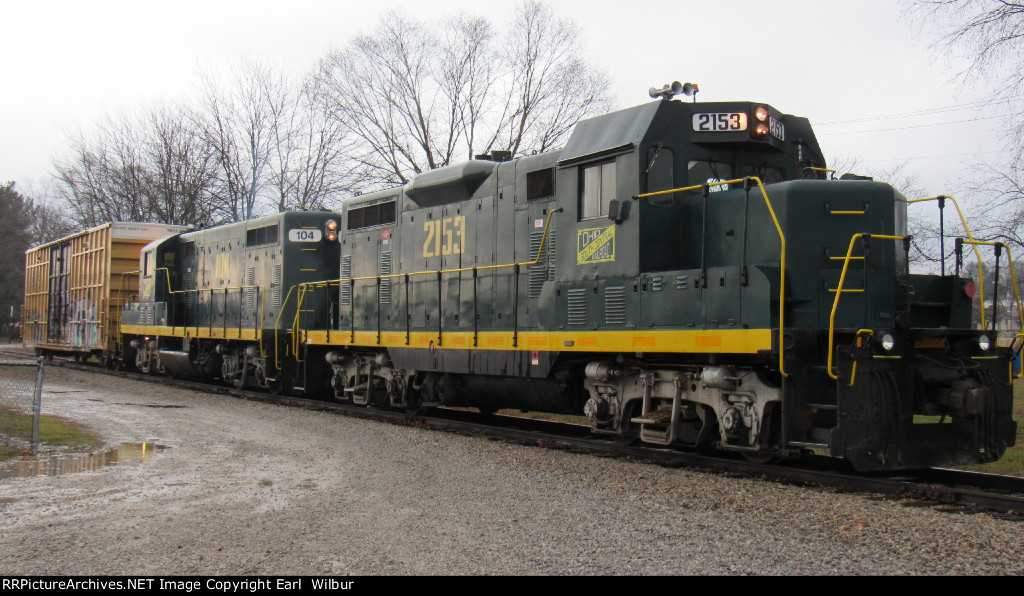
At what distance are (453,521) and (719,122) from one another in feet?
16.3

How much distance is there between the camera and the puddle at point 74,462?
759cm

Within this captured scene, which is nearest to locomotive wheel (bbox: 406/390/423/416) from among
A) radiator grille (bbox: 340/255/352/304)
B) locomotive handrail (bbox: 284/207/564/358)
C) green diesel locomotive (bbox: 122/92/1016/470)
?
Result: green diesel locomotive (bbox: 122/92/1016/470)

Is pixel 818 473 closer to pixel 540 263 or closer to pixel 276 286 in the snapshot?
pixel 540 263

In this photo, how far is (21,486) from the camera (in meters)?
6.93

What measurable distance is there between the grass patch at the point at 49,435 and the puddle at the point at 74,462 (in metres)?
0.35

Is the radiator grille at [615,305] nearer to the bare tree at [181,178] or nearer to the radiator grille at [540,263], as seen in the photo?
the radiator grille at [540,263]

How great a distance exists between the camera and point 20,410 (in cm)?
1077

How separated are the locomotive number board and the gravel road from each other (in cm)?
350

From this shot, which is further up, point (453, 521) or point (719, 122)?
point (719, 122)

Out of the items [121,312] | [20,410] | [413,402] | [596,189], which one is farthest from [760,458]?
[121,312]

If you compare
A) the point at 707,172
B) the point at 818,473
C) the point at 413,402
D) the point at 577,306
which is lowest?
the point at 818,473

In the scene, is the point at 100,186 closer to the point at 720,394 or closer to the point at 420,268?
the point at 420,268

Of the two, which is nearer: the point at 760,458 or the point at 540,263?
the point at 760,458

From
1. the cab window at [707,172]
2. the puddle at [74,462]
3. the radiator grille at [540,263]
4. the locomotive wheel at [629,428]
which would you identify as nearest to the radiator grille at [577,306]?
the radiator grille at [540,263]
